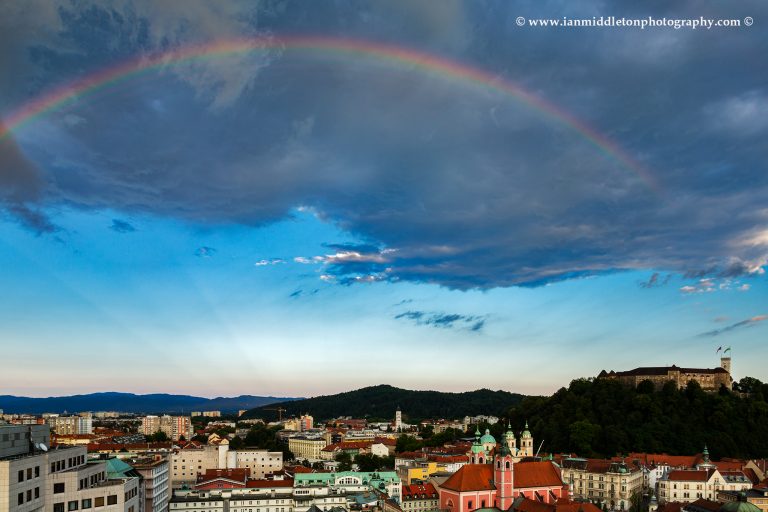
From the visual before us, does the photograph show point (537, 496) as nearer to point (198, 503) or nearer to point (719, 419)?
point (198, 503)

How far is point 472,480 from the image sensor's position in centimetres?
7706

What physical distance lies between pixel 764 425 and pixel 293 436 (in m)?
105

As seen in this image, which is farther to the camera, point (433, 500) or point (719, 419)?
point (719, 419)

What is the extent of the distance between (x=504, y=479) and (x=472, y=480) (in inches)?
136

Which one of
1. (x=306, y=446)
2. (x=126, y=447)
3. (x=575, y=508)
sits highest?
(x=575, y=508)

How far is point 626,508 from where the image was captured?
8756cm

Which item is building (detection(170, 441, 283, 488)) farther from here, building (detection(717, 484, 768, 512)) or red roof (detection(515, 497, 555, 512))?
building (detection(717, 484, 768, 512))

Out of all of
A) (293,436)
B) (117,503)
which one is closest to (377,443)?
(293,436)

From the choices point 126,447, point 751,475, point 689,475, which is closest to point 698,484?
point 689,475

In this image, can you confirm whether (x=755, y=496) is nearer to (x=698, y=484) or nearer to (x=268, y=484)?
(x=698, y=484)

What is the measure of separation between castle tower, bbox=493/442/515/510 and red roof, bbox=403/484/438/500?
13217mm

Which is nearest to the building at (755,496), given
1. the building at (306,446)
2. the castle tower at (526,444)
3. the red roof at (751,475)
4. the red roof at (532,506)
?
the red roof at (751,475)

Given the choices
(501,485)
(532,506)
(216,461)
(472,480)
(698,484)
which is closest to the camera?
(532,506)

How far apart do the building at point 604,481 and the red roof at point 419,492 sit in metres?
17.0
